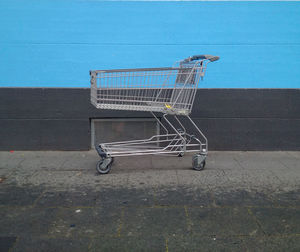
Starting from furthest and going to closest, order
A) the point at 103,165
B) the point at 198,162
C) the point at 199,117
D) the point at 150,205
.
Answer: the point at 199,117, the point at 198,162, the point at 103,165, the point at 150,205

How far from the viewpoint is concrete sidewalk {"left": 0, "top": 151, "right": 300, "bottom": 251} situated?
3.37 meters

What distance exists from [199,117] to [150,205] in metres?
2.90

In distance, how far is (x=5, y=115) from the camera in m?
6.55

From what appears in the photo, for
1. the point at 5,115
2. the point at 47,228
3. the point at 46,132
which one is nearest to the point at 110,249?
the point at 47,228

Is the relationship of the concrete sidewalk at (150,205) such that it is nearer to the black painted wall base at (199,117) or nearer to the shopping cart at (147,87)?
the shopping cart at (147,87)

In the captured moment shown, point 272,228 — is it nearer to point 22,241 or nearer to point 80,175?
point 22,241

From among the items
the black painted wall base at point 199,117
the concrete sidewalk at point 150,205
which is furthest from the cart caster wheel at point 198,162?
the black painted wall base at point 199,117

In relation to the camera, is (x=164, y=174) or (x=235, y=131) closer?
(x=164, y=174)

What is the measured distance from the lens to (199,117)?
660 centimetres

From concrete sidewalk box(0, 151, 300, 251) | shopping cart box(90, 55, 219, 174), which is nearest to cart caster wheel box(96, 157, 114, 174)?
shopping cart box(90, 55, 219, 174)

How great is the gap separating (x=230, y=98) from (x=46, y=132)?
3.89 metres

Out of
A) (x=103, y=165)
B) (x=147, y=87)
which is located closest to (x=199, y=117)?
(x=147, y=87)

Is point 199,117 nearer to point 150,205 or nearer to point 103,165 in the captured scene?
point 103,165

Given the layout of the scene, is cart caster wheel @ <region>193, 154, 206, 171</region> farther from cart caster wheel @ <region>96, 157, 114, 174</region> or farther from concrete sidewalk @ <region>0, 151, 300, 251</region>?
cart caster wheel @ <region>96, 157, 114, 174</region>
